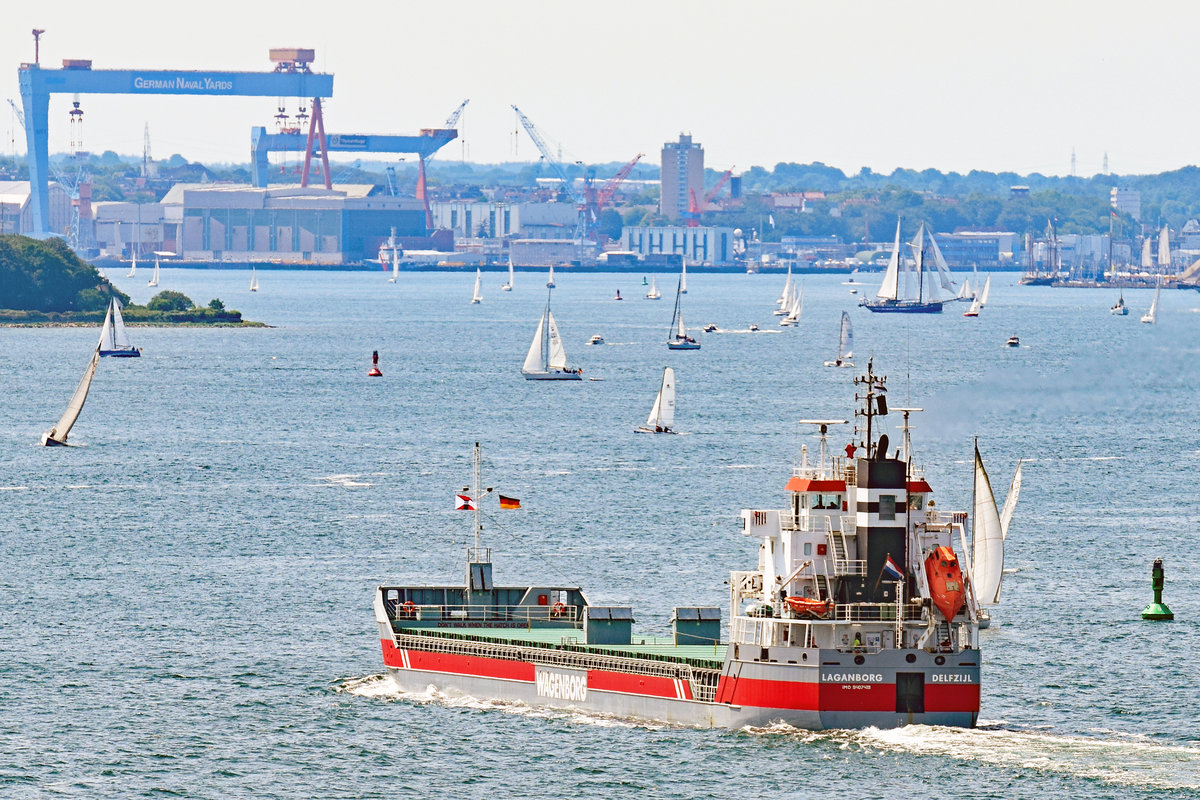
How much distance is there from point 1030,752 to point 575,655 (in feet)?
48.7

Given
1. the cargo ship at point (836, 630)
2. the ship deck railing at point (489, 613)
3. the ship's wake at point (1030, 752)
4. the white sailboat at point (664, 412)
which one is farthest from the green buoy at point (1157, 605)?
the white sailboat at point (664, 412)

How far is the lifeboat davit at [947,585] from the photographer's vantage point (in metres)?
61.3

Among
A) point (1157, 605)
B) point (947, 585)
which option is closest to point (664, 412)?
point (1157, 605)

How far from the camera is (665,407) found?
163625 mm

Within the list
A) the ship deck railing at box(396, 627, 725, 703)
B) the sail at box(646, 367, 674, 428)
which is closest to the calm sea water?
the ship deck railing at box(396, 627, 725, 703)

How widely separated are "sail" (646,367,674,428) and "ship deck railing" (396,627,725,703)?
89.5m

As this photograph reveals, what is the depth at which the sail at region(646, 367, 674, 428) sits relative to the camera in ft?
534

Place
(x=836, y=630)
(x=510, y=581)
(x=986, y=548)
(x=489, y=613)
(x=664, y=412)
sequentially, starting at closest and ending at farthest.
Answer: (x=836, y=630), (x=986, y=548), (x=489, y=613), (x=510, y=581), (x=664, y=412)

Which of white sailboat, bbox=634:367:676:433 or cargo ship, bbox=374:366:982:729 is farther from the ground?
cargo ship, bbox=374:366:982:729

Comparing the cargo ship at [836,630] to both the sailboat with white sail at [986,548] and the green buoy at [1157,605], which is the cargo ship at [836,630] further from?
the green buoy at [1157,605]

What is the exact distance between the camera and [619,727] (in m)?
67.1

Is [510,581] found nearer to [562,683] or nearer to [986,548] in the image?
[986,548]

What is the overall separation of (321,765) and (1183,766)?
25.0 metres

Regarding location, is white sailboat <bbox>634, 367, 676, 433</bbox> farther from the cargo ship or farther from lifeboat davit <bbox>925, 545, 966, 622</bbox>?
lifeboat davit <bbox>925, 545, 966, 622</bbox>
